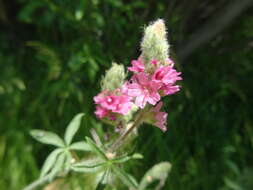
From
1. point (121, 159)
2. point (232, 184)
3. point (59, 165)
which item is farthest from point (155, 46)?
point (232, 184)

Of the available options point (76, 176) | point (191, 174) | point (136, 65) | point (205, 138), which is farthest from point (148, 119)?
point (205, 138)

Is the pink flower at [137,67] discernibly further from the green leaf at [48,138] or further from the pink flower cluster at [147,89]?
the green leaf at [48,138]

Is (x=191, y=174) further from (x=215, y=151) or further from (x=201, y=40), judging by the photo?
(x=201, y=40)

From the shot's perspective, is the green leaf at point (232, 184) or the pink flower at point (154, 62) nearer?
the pink flower at point (154, 62)

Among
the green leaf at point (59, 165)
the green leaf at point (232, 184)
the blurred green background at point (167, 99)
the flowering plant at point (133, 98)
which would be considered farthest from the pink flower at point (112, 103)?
the green leaf at point (232, 184)

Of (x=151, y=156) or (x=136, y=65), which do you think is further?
(x=151, y=156)

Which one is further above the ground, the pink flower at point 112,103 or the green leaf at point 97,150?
the pink flower at point 112,103
